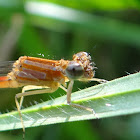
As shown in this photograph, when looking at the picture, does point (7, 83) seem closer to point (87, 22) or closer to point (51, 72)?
point (51, 72)

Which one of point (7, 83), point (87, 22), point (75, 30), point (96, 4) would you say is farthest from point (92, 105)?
point (96, 4)

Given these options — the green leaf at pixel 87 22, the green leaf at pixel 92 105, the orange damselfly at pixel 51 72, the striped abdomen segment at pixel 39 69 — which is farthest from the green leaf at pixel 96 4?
the green leaf at pixel 92 105

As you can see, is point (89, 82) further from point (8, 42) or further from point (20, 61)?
point (8, 42)

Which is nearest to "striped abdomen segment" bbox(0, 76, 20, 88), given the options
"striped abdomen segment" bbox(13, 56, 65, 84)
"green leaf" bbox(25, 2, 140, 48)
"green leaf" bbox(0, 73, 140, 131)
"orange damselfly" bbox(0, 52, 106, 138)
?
"orange damselfly" bbox(0, 52, 106, 138)

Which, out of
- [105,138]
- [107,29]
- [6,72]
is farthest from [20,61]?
[107,29]

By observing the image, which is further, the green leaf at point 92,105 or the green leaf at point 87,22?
the green leaf at point 87,22

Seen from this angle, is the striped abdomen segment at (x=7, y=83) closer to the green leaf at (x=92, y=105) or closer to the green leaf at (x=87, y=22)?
the green leaf at (x=92, y=105)
